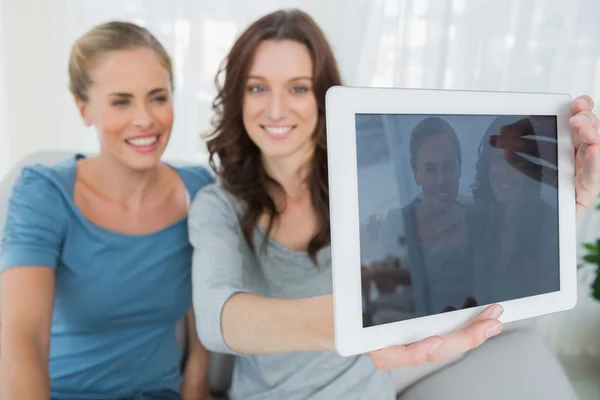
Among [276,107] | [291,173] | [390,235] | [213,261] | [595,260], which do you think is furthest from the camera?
[595,260]

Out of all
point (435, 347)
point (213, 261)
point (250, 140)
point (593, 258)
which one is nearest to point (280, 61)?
point (250, 140)

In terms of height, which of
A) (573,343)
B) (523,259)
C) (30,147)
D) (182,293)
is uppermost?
(30,147)

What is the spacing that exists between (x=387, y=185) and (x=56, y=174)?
27.8 inches

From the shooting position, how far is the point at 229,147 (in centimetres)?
108

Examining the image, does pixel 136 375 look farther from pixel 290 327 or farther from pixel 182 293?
pixel 290 327

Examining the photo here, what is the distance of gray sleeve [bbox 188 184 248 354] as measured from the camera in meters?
0.77

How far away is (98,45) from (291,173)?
18.2 inches

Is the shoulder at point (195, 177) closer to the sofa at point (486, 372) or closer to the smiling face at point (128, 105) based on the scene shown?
the smiling face at point (128, 105)

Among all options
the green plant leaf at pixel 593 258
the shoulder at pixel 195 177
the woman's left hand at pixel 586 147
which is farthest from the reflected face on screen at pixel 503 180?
the green plant leaf at pixel 593 258

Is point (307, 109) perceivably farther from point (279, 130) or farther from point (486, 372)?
point (486, 372)

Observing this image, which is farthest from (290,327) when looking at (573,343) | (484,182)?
(573,343)

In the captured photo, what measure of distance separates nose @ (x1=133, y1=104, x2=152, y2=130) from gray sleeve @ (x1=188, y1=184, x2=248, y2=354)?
0.57 feet

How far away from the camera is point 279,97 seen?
0.96 metres

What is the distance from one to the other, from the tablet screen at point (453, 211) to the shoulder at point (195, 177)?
0.60 metres
